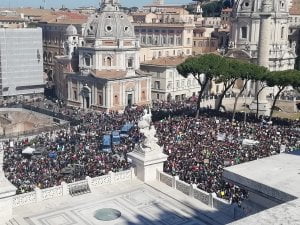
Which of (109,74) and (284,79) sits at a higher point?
(284,79)

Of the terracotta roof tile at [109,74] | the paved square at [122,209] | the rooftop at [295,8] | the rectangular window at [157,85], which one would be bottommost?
the rectangular window at [157,85]

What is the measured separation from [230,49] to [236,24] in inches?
159

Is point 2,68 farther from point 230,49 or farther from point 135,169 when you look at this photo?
point 135,169

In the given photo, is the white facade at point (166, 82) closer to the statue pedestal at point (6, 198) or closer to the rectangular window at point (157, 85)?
the rectangular window at point (157, 85)

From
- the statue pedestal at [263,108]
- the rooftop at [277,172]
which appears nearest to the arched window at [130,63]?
the statue pedestal at [263,108]

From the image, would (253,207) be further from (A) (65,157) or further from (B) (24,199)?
(A) (65,157)

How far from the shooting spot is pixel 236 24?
216 ft

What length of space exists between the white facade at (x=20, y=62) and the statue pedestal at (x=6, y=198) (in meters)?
51.9

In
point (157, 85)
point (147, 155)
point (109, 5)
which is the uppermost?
point (109, 5)

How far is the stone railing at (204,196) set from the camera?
634 inches

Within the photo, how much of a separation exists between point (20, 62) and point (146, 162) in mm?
52188

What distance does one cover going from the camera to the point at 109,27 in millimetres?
55844

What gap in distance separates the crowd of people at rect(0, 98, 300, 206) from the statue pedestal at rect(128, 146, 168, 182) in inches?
158

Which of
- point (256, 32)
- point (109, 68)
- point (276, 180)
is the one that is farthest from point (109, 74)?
point (276, 180)
